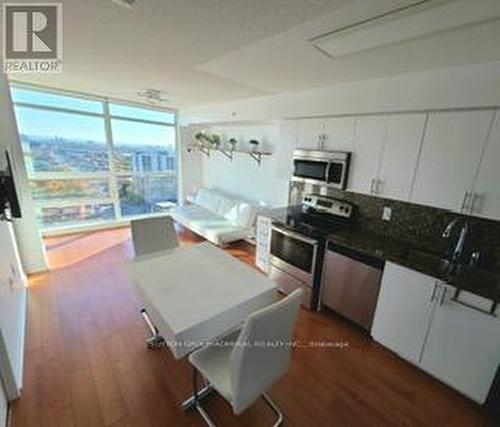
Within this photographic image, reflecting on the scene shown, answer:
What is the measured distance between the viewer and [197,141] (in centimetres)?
571

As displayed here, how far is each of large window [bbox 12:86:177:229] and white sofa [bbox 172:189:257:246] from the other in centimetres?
114

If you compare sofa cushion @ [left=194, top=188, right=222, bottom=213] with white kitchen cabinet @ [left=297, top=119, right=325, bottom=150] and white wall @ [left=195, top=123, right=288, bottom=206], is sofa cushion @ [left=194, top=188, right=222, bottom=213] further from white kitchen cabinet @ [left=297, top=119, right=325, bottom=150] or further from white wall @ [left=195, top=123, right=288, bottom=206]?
white kitchen cabinet @ [left=297, top=119, right=325, bottom=150]

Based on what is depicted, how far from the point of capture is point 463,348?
6.15 feet

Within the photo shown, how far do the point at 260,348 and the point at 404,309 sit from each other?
60.1 inches

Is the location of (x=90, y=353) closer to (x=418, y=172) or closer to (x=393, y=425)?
(x=393, y=425)

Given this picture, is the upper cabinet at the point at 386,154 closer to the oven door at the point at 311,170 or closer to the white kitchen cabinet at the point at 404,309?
the oven door at the point at 311,170

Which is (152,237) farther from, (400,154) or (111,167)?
(111,167)

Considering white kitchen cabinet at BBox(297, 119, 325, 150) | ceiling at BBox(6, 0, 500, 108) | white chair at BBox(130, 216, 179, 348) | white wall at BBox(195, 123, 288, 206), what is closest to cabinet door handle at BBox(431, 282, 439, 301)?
ceiling at BBox(6, 0, 500, 108)

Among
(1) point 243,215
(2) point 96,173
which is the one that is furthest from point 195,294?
(2) point 96,173

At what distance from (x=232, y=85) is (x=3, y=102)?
257 cm

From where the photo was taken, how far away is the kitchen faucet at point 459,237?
212 cm

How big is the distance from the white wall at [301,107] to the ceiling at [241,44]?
0.12 m

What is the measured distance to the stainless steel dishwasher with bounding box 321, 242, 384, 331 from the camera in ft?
7.73


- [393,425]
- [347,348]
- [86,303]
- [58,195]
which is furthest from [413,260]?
[58,195]
